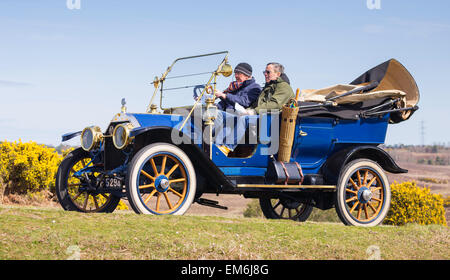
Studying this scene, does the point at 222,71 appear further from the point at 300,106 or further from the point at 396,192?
the point at 396,192

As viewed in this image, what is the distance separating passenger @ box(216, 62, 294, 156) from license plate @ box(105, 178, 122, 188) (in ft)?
4.92

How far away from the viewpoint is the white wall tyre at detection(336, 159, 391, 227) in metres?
8.78

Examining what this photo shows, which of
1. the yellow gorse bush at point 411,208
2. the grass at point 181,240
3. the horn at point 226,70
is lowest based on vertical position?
the yellow gorse bush at point 411,208

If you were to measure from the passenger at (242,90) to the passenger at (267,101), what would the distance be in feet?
0.41

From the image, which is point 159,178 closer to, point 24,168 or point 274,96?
point 274,96

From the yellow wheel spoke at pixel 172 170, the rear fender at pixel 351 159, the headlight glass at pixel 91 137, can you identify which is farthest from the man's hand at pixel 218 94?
the rear fender at pixel 351 159

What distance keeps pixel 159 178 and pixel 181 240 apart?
152cm

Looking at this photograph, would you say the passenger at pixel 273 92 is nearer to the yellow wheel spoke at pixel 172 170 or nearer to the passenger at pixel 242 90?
the passenger at pixel 242 90

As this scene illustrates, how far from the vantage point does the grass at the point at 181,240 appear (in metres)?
5.44

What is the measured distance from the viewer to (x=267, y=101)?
874 cm

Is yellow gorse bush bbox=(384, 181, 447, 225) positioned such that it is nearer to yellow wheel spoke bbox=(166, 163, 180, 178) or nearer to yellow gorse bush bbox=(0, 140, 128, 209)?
yellow gorse bush bbox=(0, 140, 128, 209)

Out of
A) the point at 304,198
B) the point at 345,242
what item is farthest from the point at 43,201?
the point at 345,242

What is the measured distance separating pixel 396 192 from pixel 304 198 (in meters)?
7.89
